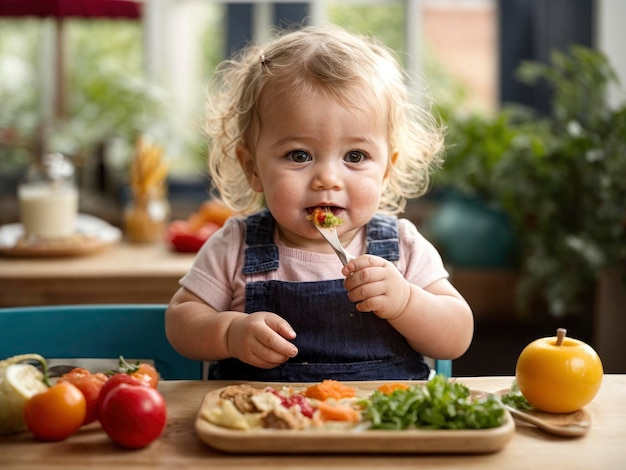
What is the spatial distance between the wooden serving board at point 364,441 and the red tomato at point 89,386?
0.20m

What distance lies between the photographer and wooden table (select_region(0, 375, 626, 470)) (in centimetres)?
100

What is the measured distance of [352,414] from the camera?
108 centimetres

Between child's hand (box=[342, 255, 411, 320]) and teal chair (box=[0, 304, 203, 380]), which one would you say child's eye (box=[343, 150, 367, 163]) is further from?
teal chair (box=[0, 304, 203, 380])

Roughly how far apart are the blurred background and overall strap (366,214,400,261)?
1.82 meters

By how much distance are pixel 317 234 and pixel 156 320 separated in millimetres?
378

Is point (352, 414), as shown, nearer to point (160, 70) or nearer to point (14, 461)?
point (14, 461)

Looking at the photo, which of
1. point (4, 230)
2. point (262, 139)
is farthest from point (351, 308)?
point (4, 230)

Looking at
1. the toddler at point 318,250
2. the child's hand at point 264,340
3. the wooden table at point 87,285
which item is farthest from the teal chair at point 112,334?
the wooden table at point 87,285

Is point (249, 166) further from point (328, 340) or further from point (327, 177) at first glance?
point (328, 340)

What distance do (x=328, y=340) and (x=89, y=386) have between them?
1.46 ft

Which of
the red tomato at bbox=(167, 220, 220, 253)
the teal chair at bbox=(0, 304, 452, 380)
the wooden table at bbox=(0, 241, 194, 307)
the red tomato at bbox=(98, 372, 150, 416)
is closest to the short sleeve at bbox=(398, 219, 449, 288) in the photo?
the teal chair at bbox=(0, 304, 452, 380)

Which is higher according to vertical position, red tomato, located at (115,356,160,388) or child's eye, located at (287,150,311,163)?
child's eye, located at (287,150,311,163)

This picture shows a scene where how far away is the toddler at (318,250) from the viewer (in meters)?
1.38

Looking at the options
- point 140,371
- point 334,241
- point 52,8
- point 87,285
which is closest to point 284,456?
point 140,371
